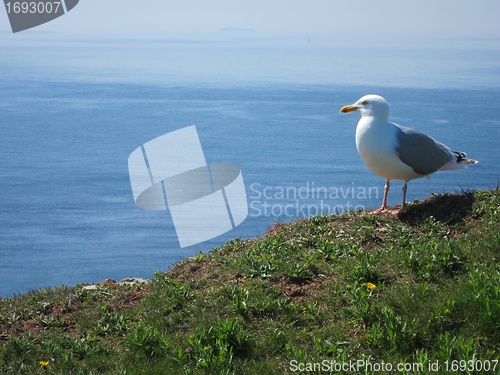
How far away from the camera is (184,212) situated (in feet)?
59.1

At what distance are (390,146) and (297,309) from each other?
3019 mm

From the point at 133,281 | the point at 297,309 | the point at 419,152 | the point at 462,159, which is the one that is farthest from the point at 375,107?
the point at 133,281

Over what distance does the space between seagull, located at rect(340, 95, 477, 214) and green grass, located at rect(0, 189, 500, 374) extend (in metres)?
0.64

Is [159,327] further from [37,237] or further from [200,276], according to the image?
[37,237]

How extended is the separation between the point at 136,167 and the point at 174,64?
136 ft

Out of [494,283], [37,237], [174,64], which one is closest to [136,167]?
[494,283]

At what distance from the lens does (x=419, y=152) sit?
8578mm

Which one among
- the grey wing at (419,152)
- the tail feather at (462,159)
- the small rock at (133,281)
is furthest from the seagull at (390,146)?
the small rock at (133,281)

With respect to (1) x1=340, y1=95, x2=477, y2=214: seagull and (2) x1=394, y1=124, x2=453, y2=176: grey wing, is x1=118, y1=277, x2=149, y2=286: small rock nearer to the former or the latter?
(1) x1=340, y1=95, x2=477, y2=214: seagull

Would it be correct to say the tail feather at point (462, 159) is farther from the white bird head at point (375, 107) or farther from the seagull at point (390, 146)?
the white bird head at point (375, 107)

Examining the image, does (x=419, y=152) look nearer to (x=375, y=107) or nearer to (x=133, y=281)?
(x=375, y=107)

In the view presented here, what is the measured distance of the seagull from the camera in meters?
8.41

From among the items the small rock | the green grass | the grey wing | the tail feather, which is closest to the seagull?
the grey wing

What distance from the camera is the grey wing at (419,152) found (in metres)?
8.47
